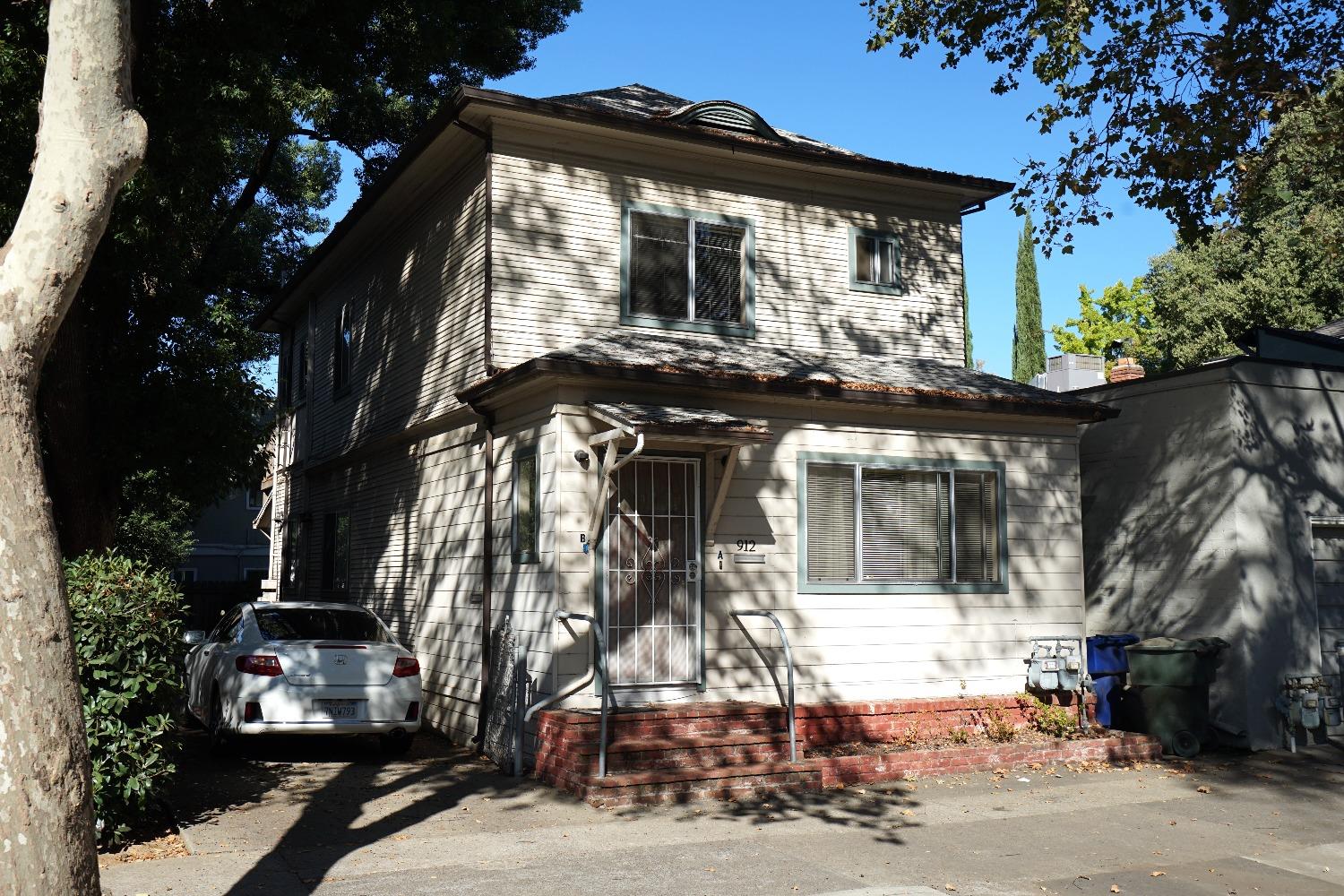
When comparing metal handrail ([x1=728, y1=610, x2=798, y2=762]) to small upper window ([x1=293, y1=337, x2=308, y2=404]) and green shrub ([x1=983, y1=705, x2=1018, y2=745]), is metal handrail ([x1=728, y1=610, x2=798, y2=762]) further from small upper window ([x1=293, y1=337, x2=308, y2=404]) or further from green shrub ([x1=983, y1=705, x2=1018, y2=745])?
small upper window ([x1=293, y1=337, x2=308, y2=404])

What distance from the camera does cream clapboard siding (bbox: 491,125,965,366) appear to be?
12914mm

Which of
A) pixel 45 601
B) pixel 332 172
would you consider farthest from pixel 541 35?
pixel 45 601

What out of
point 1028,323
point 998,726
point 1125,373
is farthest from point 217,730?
point 1028,323

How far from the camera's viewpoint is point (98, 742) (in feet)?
25.7

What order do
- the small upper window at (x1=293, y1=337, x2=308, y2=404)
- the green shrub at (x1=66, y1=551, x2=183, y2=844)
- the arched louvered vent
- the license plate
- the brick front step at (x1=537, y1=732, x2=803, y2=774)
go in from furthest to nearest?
the small upper window at (x1=293, y1=337, x2=308, y2=404)
the arched louvered vent
the license plate
the brick front step at (x1=537, y1=732, x2=803, y2=774)
the green shrub at (x1=66, y1=551, x2=183, y2=844)

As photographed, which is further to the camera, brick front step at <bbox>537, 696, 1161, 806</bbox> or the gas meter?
the gas meter

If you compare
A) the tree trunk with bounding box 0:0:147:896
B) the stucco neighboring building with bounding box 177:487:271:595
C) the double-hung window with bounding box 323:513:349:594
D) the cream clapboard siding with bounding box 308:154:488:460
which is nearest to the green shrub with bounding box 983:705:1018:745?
the cream clapboard siding with bounding box 308:154:488:460

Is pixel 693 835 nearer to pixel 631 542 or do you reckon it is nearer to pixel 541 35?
pixel 631 542

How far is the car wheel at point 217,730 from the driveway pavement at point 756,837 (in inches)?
8.8

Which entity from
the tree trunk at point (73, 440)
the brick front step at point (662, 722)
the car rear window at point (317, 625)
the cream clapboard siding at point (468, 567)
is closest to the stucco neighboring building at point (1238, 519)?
A: the brick front step at point (662, 722)

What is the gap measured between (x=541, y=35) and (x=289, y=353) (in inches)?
338

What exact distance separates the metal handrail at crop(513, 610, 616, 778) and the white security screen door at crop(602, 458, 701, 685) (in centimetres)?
28

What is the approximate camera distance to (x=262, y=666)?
36.1 feet

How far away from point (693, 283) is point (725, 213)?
1.11 m
